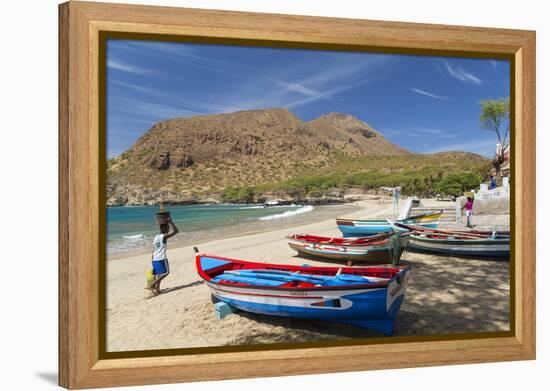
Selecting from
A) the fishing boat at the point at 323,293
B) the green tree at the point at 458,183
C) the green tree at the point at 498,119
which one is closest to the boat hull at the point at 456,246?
the green tree at the point at 458,183

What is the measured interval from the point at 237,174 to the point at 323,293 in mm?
2799

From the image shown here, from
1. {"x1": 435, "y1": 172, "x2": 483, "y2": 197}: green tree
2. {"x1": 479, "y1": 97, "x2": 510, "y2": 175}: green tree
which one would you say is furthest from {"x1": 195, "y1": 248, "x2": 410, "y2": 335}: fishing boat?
{"x1": 435, "y1": 172, "x2": 483, "y2": 197}: green tree

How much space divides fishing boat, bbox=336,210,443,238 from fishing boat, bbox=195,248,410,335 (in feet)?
9.92

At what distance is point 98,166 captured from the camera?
11.0 feet

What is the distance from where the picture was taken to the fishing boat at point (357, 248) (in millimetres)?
5590

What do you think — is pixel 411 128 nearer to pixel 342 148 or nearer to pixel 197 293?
pixel 342 148

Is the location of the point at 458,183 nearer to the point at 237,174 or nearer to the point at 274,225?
the point at 237,174

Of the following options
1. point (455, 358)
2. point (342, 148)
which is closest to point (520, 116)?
point (455, 358)

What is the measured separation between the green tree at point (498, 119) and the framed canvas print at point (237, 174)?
0.02 meters

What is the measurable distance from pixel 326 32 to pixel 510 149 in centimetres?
222

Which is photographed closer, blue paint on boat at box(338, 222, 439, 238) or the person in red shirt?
the person in red shirt

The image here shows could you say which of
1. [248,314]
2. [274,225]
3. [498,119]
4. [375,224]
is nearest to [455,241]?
[375,224]

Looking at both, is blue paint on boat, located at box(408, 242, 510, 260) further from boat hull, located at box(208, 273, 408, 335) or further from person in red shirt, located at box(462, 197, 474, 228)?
boat hull, located at box(208, 273, 408, 335)

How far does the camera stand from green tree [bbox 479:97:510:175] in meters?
4.49
